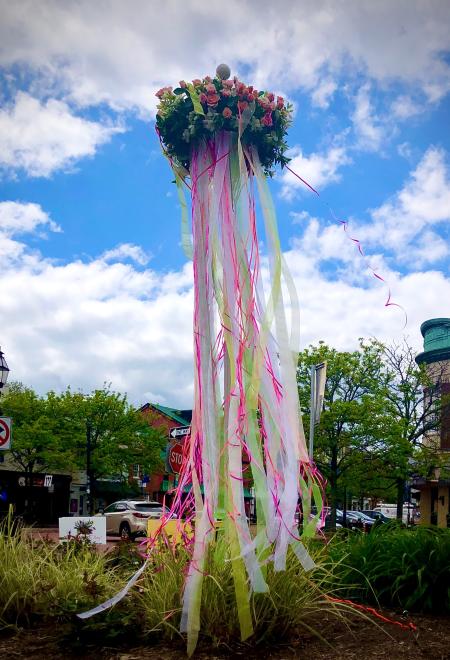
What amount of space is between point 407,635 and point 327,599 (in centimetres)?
63

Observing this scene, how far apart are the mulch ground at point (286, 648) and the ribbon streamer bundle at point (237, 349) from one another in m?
0.18

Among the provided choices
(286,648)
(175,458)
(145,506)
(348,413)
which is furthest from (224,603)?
(348,413)

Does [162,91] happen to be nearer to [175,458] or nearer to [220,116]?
[220,116]

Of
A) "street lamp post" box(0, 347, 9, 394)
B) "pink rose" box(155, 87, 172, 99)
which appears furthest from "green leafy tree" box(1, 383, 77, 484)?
"pink rose" box(155, 87, 172, 99)

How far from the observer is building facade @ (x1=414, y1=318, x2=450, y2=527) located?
30891 millimetres

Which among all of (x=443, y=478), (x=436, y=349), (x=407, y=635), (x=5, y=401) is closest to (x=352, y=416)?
(x=443, y=478)

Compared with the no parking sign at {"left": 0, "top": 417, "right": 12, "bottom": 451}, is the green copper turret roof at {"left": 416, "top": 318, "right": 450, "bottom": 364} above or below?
above

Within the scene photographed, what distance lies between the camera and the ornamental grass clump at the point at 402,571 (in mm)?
5730

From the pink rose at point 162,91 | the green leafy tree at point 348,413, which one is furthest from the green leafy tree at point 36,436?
the pink rose at point 162,91

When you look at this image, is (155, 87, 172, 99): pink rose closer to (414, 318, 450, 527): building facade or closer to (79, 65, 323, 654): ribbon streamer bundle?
(79, 65, 323, 654): ribbon streamer bundle

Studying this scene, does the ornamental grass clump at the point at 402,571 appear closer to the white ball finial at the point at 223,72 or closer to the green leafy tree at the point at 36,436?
the white ball finial at the point at 223,72

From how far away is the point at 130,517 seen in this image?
2356 cm

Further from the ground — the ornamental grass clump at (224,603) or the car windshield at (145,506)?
the ornamental grass clump at (224,603)

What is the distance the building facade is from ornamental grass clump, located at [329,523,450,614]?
24793 mm
